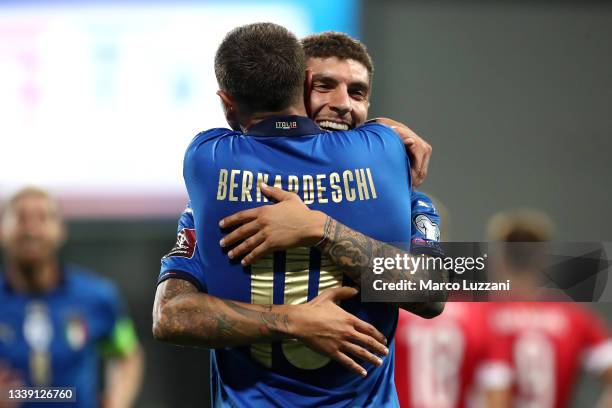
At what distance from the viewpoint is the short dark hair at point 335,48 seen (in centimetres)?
340

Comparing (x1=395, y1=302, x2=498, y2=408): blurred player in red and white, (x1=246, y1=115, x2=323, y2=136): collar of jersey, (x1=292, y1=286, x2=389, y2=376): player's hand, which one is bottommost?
(x1=395, y1=302, x2=498, y2=408): blurred player in red and white

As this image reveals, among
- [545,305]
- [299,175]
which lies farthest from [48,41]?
[299,175]

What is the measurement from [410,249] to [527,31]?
6102mm

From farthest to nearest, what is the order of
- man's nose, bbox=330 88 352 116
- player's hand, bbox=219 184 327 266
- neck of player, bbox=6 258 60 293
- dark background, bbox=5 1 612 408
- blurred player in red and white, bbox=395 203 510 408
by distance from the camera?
dark background, bbox=5 1 612 408 → blurred player in red and white, bbox=395 203 510 408 → neck of player, bbox=6 258 60 293 → man's nose, bbox=330 88 352 116 → player's hand, bbox=219 184 327 266

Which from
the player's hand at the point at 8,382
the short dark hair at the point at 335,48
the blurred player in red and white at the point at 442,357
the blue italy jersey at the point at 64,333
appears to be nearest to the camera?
the short dark hair at the point at 335,48

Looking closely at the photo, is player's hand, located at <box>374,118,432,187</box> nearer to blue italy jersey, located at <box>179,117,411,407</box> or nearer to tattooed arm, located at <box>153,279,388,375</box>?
blue italy jersey, located at <box>179,117,411,407</box>

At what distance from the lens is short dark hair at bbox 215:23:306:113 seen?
114 inches

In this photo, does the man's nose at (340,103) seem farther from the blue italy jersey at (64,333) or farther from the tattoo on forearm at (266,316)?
the blue italy jersey at (64,333)

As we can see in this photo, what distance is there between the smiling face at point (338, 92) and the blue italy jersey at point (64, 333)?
11.2ft

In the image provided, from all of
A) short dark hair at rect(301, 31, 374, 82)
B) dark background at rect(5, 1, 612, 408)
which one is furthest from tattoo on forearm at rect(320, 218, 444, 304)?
dark background at rect(5, 1, 612, 408)

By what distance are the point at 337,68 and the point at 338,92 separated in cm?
10

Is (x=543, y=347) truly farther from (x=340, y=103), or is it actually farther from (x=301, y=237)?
(x=301, y=237)

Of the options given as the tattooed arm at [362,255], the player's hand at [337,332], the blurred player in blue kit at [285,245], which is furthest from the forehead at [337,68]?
the player's hand at [337,332]

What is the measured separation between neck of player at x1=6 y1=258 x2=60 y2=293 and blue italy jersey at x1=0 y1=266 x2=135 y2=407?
0.04 metres
